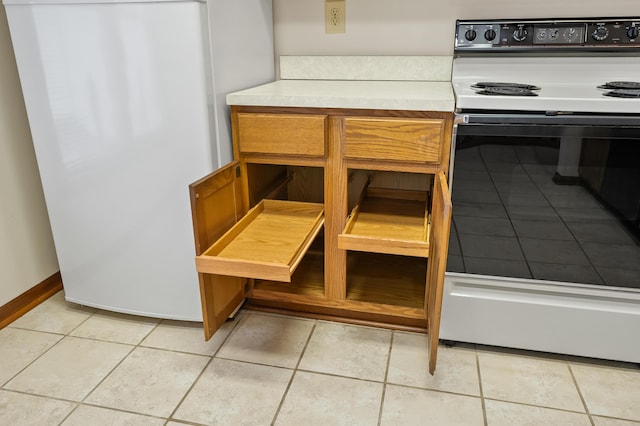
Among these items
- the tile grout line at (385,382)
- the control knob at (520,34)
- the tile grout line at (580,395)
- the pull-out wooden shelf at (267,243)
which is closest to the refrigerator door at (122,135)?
the pull-out wooden shelf at (267,243)

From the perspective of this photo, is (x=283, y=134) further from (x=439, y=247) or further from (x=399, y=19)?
(x=399, y=19)

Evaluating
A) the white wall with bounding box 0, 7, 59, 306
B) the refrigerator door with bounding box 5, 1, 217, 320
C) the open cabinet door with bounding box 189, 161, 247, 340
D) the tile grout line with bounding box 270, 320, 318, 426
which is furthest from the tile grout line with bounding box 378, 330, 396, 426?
the white wall with bounding box 0, 7, 59, 306

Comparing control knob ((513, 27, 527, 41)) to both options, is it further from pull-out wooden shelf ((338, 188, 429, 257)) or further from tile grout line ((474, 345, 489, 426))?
tile grout line ((474, 345, 489, 426))

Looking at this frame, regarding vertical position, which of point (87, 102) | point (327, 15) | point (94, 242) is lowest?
point (94, 242)

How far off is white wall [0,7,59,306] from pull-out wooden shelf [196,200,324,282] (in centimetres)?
92

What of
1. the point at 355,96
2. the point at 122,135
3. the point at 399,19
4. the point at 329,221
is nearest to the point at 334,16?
the point at 399,19

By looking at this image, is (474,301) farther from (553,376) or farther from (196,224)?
(196,224)

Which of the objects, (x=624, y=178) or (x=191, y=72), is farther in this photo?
(x=191, y=72)

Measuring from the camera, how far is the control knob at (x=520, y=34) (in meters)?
1.79

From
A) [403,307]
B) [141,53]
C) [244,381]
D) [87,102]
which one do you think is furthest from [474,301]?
[87,102]

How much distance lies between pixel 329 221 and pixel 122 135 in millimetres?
751

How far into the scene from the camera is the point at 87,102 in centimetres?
157

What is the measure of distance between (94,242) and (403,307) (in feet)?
3.80

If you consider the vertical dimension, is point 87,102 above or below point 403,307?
above
